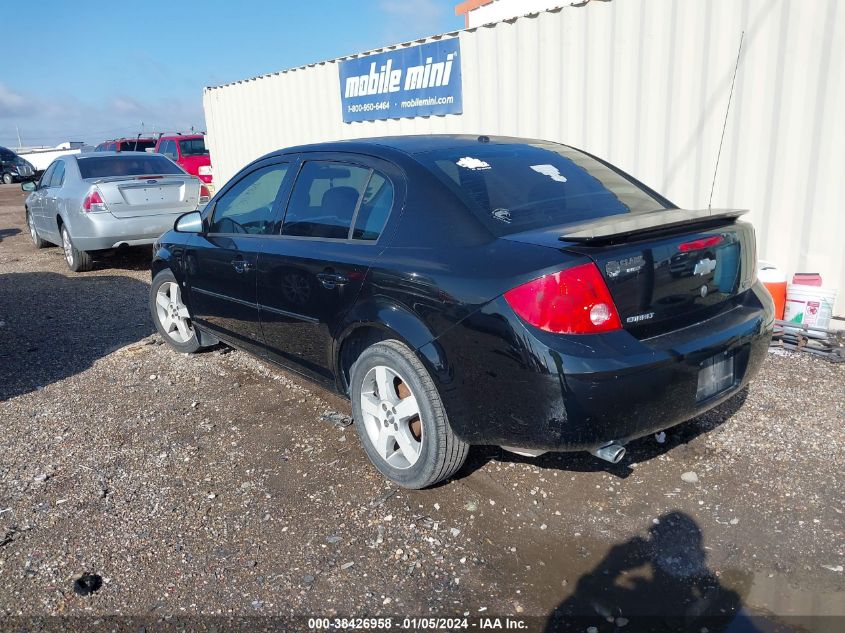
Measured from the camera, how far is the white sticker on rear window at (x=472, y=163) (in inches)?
135

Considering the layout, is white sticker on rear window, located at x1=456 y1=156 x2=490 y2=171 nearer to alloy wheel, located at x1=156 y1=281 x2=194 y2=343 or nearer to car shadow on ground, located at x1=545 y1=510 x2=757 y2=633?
car shadow on ground, located at x1=545 y1=510 x2=757 y2=633

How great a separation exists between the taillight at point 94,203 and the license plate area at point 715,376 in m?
8.09

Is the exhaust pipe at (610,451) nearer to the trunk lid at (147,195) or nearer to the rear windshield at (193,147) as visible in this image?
the trunk lid at (147,195)

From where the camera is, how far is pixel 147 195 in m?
8.96

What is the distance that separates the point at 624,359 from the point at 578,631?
3.35ft

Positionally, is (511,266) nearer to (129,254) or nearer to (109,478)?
(109,478)

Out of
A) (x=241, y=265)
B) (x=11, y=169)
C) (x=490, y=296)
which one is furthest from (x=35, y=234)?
(x=11, y=169)

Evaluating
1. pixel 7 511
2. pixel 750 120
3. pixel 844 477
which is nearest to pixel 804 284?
pixel 750 120

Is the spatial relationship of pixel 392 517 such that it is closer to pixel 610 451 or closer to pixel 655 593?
pixel 610 451

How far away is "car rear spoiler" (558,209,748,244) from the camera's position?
2.66 metres

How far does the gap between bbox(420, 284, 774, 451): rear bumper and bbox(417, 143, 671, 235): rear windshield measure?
1.92 ft

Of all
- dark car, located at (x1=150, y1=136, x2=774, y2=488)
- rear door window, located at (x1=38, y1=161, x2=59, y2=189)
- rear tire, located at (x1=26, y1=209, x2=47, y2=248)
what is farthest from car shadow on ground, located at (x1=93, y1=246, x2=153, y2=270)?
dark car, located at (x1=150, y1=136, x2=774, y2=488)

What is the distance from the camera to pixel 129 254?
11062mm

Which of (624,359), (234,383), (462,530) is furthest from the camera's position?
(234,383)
